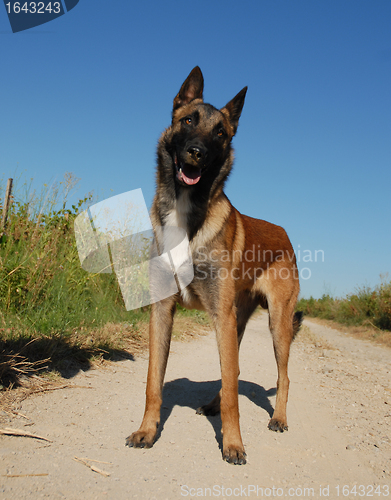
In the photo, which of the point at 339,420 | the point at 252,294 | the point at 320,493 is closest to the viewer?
the point at 320,493

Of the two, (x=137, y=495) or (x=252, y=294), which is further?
(x=252, y=294)

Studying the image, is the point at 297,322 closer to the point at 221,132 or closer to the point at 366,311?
the point at 221,132

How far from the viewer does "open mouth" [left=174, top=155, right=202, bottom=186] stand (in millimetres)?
2898

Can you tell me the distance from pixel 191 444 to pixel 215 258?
1300 mm

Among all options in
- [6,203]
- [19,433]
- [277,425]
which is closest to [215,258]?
[277,425]

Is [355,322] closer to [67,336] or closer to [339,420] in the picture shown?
[339,420]

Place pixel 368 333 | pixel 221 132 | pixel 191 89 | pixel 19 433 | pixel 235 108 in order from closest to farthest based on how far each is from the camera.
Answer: pixel 19 433, pixel 221 132, pixel 191 89, pixel 235 108, pixel 368 333

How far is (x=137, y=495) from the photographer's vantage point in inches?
68.0

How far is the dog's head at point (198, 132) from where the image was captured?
281 centimetres

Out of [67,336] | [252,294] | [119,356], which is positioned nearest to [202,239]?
[252,294]

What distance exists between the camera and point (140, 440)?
7.69 ft

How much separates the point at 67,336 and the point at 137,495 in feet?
7.34

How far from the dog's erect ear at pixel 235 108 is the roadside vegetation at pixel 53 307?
269cm

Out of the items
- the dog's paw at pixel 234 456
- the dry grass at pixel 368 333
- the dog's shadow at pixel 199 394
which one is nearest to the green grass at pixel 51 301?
the dog's shadow at pixel 199 394
